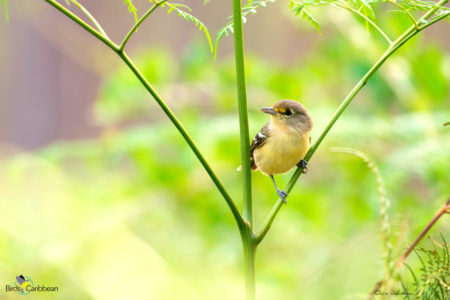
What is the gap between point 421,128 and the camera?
294cm

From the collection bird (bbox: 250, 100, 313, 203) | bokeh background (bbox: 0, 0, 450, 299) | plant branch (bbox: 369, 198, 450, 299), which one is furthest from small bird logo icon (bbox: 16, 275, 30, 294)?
plant branch (bbox: 369, 198, 450, 299)

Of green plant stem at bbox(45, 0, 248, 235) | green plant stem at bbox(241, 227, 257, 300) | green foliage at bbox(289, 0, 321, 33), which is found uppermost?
green foliage at bbox(289, 0, 321, 33)

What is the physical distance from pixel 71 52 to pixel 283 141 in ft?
12.6

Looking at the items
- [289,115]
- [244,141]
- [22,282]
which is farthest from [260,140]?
[244,141]

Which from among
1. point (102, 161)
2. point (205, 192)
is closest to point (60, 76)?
point (102, 161)

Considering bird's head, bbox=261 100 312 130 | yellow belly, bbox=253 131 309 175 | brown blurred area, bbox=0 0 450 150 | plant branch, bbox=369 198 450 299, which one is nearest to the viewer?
plant branch, bbox=369 198 450 299

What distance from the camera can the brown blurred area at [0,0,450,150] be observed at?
5.58 meters

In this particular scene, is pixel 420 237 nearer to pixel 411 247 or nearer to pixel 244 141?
pixel 411 247

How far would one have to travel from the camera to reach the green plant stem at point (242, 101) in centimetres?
101

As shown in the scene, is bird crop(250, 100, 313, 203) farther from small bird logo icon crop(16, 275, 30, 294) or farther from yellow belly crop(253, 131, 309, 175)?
small bird logo icon crop(16, 275, 30, 294)

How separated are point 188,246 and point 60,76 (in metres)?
3.26

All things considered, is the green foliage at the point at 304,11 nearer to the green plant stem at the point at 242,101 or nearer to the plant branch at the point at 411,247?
the green plant stem at the point at 242,101

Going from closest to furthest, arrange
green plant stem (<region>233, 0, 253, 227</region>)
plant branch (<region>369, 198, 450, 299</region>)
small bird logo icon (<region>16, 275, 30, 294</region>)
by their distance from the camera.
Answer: plant branch (<region>369, 198, 450, 299</region>)
green plant stem (<region>233, 0, 253, 227</region>)
small bird logo icon (<region>16, 275, 30, 294</region>)

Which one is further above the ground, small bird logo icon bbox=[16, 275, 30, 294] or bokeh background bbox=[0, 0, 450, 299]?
bokeh background bbox=[0, 0, 450, 299]
